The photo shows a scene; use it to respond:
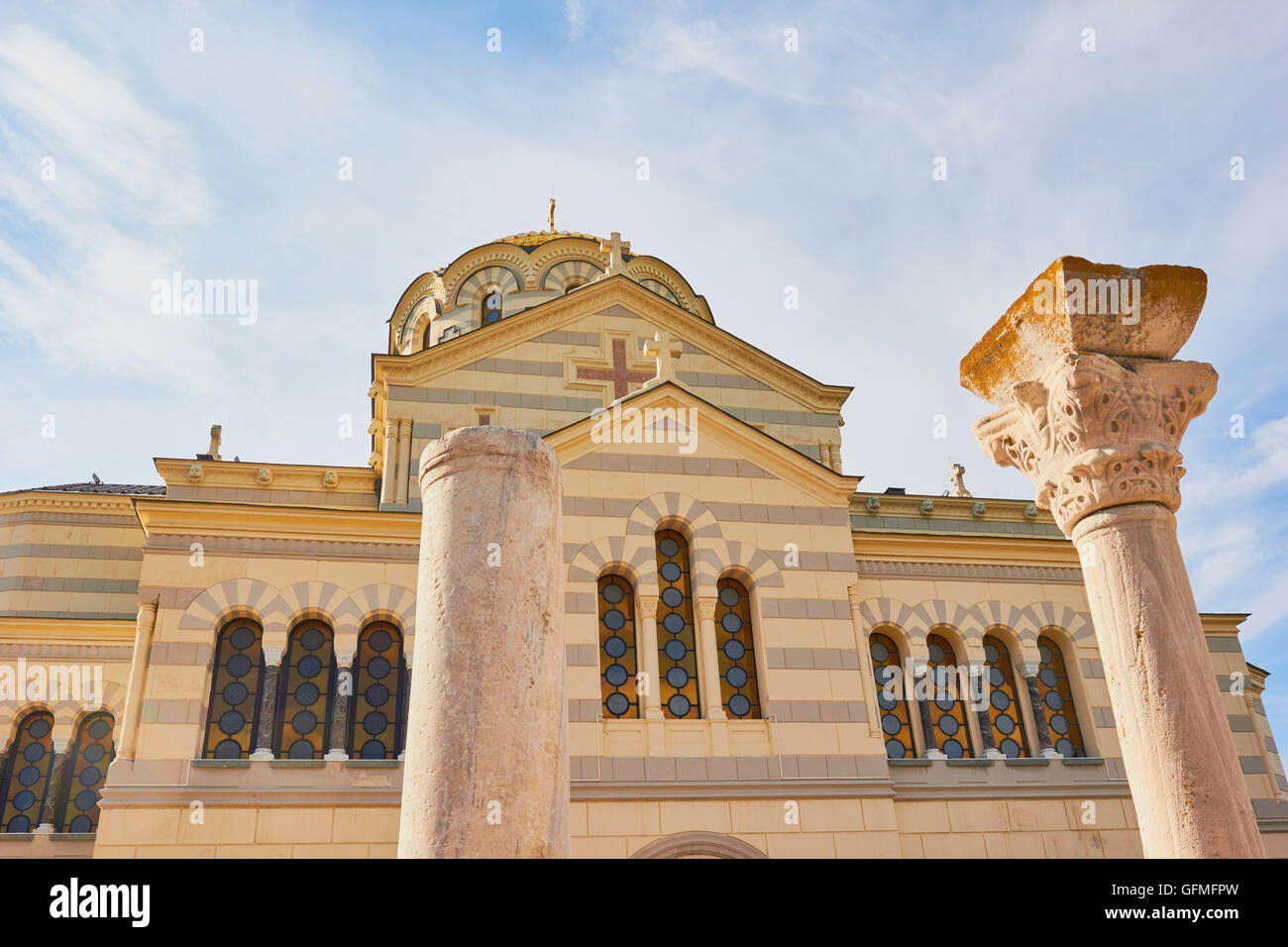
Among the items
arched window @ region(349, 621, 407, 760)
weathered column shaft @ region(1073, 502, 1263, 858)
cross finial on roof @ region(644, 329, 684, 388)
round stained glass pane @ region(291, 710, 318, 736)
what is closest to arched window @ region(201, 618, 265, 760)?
round stained glass pane @ region(291, 710, 318, 736)

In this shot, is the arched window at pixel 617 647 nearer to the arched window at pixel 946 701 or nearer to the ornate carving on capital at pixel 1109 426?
the arched window at pixel 946 701

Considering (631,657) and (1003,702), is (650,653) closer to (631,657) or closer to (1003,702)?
(631,657)

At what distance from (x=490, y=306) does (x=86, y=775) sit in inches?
433

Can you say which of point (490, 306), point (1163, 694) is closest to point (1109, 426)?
point (1163, 694)

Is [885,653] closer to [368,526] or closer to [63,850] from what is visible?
[368,526]

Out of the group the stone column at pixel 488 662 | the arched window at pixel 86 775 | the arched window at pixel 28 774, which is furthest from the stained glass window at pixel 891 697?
the arched window at pixel 28 774

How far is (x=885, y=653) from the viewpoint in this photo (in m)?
15.3

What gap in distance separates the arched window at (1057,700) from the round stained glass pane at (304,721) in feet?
33.0

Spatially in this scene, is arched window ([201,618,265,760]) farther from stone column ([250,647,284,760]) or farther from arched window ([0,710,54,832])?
arched window ([0,710,54,832])

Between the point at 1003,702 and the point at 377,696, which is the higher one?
the point at 1003,702

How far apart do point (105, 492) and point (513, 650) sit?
17736 millimetres

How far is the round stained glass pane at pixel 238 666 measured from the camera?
1315 cm

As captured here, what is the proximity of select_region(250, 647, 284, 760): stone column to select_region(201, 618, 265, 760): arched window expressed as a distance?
4.4 inches

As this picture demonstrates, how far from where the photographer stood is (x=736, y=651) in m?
14.0
